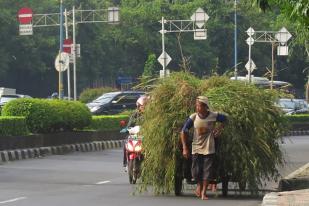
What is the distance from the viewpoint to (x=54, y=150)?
1005 inches

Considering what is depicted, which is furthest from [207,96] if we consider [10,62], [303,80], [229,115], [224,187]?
[303,80]

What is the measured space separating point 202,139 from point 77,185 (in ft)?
10.8

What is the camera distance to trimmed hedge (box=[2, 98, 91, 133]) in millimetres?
25406

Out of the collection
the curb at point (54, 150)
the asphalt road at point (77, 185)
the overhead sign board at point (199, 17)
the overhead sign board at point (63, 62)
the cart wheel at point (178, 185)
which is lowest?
the curb at point (54, 150)

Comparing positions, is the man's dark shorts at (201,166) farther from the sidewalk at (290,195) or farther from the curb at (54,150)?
the curb at (54,150)

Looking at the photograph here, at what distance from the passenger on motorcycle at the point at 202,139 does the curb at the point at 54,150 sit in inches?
373

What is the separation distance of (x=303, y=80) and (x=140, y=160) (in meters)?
68.0

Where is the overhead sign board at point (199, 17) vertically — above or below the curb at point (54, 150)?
above

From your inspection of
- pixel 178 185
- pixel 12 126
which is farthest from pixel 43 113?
pixel 178 185

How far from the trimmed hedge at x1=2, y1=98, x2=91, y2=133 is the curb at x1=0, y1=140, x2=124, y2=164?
65 centimetres

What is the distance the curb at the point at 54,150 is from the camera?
2278 cm

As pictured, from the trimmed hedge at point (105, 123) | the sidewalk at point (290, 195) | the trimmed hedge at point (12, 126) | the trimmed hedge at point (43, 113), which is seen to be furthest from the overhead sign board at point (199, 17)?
the sidewalk at point (290, 195)

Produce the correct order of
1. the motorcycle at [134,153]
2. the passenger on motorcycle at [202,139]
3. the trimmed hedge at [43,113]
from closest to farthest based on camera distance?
the passenger on motorcycle at [202,139] < the motorcycle at [134,153] < the trimmed hedge at [43,113]

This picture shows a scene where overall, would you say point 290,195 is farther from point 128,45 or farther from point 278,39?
point 128,45
